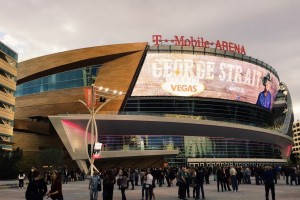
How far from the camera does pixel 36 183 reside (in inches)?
431

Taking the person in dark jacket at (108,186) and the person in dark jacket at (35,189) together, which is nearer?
the person in dark jacket at (35,189)

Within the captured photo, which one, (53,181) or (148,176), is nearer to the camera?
(53,181)

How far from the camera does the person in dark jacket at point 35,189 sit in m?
10.7

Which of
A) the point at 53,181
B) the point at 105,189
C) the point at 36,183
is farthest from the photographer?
the point at 105,189

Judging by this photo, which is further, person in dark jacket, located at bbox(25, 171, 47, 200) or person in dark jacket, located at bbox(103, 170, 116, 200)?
person in dark jacket, located at bbox(103, 170, 116, 200)

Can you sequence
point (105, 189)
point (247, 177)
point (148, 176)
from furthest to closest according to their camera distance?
1. point (247, 177)
2. point (148, 176)
3. point (105, 189)

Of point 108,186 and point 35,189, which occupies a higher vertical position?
point 35,189

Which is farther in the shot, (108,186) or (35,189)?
(108,186)

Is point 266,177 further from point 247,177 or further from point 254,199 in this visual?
point 247,177

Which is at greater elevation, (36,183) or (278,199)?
(36,183)

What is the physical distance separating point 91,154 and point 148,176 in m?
10.6

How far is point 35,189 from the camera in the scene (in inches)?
428

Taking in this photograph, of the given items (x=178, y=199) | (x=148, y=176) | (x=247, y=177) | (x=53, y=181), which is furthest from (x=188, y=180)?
(x=247, y=177)

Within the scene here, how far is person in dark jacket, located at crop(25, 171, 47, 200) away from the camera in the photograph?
35.2 feet
